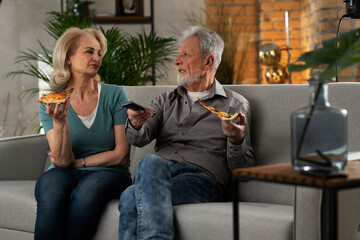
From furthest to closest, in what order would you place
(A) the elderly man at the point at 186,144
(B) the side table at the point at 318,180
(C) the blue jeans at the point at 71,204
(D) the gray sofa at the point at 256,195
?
(C) the blue jeans at the point at 71,204 → (A) the elderly man at the point at 186,144 → (D) the gray sofa at the point at 256,195 → (B) the side table at the point at 318,180

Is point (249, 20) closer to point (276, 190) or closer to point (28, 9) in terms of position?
point (28, 9)

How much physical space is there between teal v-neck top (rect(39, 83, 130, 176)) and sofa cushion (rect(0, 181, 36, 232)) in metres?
0.19

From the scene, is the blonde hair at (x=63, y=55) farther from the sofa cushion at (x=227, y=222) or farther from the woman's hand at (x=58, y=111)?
A: the sofa cushion at (x=227, y=222)

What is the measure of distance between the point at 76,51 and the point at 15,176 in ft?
2.34

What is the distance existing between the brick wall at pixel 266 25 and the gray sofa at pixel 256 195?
224cm

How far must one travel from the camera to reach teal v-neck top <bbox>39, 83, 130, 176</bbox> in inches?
101

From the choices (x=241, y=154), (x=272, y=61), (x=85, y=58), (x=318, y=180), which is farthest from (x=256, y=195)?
(x=272, y=61)

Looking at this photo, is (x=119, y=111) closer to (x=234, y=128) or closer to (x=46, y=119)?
(x=46, y=119)

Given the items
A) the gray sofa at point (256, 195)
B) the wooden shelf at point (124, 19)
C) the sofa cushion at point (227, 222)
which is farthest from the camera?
the wooden shelf at point (124, 19)

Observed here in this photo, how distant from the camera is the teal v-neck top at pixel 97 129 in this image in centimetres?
257

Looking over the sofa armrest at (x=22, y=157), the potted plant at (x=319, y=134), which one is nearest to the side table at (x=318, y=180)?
the potted plant at (x=319, y=134)

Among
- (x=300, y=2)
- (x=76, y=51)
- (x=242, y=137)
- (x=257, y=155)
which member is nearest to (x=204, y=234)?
(x=242, y=137)

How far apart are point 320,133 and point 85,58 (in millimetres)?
1451

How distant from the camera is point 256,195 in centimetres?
251
